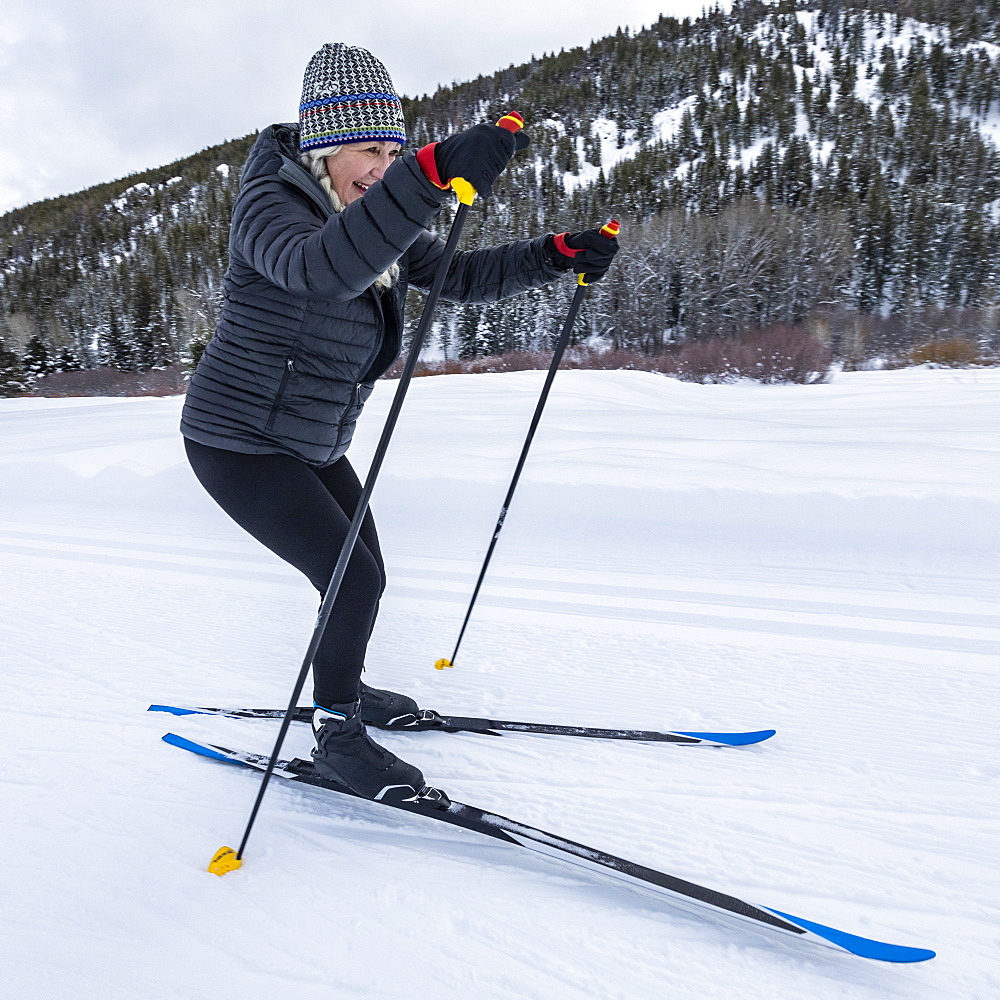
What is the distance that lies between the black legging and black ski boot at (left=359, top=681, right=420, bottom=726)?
422mm

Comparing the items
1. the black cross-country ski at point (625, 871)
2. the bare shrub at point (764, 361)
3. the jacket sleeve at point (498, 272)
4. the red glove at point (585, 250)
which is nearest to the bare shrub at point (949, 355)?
the bare shrub at point (764, 361)

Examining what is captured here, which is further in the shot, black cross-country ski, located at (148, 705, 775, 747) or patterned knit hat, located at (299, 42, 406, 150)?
black cross-country ski, located at (148, 705, 775, 747)

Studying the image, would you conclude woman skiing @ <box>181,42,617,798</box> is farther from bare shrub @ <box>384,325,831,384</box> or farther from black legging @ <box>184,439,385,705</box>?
bare shrub @ <box>384,325,831,384</box>

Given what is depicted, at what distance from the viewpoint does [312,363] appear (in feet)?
5.25

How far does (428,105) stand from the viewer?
8031cm

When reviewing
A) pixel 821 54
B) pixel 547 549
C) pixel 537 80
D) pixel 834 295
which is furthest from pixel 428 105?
pixel 547 549

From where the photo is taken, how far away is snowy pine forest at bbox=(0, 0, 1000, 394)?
2872 cm

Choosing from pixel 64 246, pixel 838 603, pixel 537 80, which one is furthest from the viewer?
pixel 537 80

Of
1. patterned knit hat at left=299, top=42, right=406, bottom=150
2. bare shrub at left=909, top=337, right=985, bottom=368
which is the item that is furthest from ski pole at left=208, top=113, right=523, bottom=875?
bare shrub at left=909, top=337, right=985, bottom=368

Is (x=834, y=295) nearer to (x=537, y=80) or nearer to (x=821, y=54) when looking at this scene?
(x=821, y=54)

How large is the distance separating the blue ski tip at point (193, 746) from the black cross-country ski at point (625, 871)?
0.10 meters

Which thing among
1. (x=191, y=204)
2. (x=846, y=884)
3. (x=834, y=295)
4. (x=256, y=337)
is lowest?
(x=846, y=884)

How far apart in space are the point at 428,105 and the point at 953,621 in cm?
9253

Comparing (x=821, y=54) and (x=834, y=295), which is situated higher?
(x=821, y=54)
